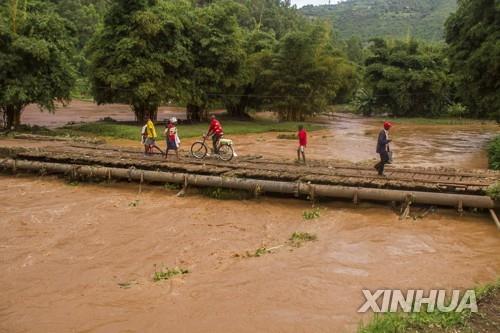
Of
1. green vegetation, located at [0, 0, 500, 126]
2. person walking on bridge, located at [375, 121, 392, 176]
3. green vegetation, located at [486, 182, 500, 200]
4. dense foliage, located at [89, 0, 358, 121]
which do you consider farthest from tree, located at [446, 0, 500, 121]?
dense foliage, located at [89, 0, 358, 121]

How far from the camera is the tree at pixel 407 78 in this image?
49344 millimetres

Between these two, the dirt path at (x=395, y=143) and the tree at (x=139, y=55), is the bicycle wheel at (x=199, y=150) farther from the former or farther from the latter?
the tree at (x=139, y=55)

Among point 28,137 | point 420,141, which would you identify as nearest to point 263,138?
point 420,141

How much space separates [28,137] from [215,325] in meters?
20.7

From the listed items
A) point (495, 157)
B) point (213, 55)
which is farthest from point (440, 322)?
point (213, 55)

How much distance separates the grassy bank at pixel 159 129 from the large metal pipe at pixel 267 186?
1135 centimetres

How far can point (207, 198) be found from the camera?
46.6 feet

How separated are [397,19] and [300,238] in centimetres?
12702

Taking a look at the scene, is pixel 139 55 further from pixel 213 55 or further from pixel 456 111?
pixel 456 111

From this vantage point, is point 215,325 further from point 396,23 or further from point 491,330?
point 396,23

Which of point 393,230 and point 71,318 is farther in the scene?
point 393,230

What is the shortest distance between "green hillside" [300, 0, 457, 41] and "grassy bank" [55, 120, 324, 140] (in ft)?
254

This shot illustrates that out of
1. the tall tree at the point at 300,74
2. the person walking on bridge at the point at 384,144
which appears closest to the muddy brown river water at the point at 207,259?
the person walking on bridge at the point at 384,144

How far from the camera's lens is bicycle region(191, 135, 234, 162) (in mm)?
16609
